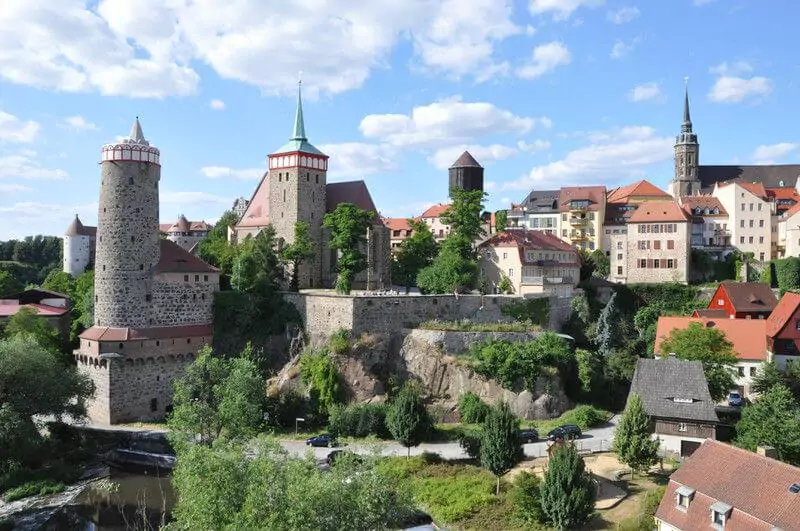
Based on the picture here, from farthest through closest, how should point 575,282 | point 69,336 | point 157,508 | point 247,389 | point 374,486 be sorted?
point 575,282 → point 69,336 → point 247,389 → point 157,508 → point 374,486

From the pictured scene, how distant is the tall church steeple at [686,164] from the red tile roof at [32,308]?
6848cm

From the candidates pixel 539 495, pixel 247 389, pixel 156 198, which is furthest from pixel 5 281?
pixel 539 495

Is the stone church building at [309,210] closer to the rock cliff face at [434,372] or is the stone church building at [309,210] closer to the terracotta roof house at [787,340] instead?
the rock cliff face at [434,372]

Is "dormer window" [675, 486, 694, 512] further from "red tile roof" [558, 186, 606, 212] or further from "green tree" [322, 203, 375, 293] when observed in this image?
"red tile roof" [558, 186, 606, 212]

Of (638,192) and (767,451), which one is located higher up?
(638,192)

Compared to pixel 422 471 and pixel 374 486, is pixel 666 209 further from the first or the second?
pixel 374 486

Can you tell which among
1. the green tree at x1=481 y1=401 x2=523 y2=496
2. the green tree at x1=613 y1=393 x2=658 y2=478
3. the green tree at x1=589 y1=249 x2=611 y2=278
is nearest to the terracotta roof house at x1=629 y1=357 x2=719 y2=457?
the green tree at x1=613 y1=393 x2=658 y2=478

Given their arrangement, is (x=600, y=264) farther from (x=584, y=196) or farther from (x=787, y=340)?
(x=787, y=340)

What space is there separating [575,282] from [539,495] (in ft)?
98.1

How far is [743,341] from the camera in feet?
140

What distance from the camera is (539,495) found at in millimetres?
28000

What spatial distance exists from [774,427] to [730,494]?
8.40m

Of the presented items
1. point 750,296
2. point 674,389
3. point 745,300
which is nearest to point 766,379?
point 674,389

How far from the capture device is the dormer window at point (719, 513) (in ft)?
74.1
